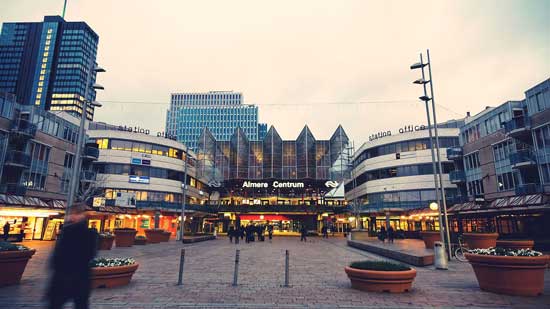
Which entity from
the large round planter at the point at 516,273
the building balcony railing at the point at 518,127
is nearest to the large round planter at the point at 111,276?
the large round planter at the point at 516,273

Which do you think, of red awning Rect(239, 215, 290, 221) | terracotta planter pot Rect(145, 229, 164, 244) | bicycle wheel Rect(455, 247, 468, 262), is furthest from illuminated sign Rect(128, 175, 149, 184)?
bicycle wheel Rect(455, 247, 468, 262)

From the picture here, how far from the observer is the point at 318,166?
67500 millimetres

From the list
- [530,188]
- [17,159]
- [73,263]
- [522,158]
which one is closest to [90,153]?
[17,159]

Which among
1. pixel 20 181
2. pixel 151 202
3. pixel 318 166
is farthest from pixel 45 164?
pixel 318 166

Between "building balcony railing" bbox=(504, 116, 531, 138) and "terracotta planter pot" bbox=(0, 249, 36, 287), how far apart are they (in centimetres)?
3766

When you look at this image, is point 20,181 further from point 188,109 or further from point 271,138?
point 188,109

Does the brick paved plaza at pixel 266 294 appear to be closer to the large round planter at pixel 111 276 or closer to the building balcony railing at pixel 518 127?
the large round planter at pixel 111 276

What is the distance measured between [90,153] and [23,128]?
13280 millimetres

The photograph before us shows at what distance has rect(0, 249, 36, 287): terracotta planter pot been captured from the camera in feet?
27.7

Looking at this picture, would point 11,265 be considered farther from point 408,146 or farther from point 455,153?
point 408,146

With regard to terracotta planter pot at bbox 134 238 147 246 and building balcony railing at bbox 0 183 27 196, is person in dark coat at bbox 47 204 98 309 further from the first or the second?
building balcony railing at bbox 0 183 27 196

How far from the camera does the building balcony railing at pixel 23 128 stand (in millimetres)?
29895

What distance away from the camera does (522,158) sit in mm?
30500

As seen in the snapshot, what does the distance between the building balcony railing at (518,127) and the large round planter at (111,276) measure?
35324 millimetres
